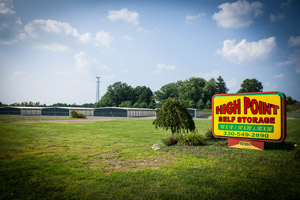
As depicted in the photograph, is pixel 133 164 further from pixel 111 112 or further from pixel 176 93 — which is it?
pixel 176 93

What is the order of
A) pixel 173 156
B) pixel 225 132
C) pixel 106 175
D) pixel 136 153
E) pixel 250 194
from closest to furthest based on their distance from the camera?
pixel 250 194 → pixel 106 175 → pixel 173 156 → pixel 136 153 → pixel 225 132

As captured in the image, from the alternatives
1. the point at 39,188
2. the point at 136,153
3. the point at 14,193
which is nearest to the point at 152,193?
the point at 39,188

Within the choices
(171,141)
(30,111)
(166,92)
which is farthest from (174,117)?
(166,92)

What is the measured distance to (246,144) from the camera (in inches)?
365

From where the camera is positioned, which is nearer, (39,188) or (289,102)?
(39,188)

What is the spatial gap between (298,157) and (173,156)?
16.7 ft

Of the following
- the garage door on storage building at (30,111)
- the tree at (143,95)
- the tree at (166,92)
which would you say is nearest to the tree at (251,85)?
the tree at (166,92)

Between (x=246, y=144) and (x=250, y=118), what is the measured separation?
1.42 metres

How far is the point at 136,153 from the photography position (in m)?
8.70

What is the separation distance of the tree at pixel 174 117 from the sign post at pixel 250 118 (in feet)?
5.56

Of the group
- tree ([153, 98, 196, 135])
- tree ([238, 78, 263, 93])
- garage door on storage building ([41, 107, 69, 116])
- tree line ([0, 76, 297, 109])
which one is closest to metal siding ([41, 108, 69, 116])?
garage door on storage building ([41, 107, 69, 116])

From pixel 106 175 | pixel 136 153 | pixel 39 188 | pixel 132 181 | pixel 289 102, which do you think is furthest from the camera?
pixel 289 102

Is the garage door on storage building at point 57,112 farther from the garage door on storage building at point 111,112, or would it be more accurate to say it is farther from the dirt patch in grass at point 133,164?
the dirt patch in grass at point 133,164

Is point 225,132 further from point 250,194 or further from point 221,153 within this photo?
point 250,194
